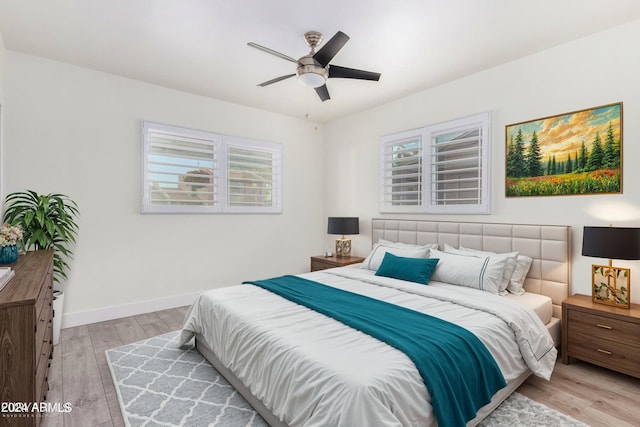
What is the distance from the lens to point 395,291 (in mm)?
2971

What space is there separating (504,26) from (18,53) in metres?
4.57

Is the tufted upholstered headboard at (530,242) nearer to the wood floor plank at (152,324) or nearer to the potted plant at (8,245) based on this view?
the wood floor plank at (152,324)

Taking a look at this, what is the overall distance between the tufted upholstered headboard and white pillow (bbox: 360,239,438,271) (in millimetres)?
251

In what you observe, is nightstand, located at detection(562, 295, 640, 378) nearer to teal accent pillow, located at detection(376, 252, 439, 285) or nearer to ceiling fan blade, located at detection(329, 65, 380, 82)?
teal accent pillow, located at detection(376, 252, 439, 285)

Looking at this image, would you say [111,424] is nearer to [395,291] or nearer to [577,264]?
[395,291]

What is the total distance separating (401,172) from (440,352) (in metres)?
3.05

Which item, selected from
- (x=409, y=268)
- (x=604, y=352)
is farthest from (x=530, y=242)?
(x=409, y=268)

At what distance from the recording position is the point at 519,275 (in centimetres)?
314

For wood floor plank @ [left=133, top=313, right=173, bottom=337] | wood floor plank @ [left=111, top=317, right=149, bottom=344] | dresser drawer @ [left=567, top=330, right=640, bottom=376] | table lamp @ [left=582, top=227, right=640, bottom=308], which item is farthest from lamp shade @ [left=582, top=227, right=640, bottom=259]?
wood floor plank @ [left=111, top=317, right=149, bottom=344]

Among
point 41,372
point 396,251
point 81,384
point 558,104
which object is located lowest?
point 81,384

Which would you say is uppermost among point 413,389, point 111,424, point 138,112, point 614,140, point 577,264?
point 138,112

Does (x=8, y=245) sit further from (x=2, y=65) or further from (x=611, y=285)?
(x=611, y=285)

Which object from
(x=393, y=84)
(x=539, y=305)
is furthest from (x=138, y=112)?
(x=539, y=305)

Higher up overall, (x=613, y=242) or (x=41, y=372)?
(x=613, y=242)
